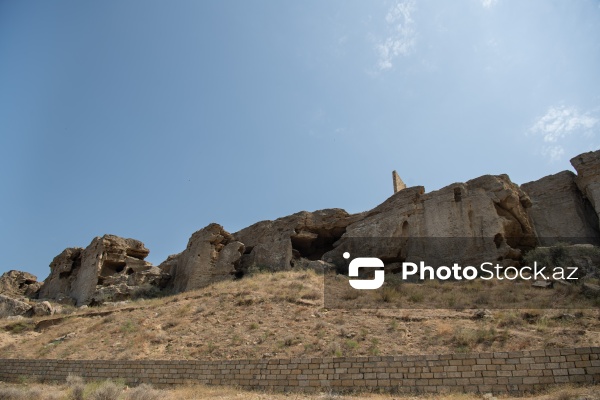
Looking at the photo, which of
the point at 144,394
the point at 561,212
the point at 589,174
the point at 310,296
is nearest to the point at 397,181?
the point at 561,212

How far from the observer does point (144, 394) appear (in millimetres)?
9117

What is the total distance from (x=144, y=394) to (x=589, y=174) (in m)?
18.5

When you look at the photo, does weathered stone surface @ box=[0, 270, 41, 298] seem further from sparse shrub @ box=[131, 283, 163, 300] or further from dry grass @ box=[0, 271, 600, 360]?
dry grass @ box=[0, 271, 600, 360]

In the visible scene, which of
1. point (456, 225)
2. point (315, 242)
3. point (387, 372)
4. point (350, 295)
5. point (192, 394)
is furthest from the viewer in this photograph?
point (315, 242)

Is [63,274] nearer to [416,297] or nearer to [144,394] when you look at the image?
[144,394]

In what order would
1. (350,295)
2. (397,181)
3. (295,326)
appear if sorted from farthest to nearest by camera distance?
(397,181)
(350,295)
(295,326)

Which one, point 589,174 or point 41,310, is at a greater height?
point 589,174

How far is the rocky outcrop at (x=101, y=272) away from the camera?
21766 millimetres

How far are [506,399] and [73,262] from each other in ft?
80.2

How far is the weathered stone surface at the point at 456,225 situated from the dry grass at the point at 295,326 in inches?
99.6

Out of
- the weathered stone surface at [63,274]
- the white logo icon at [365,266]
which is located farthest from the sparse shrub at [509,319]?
the weathered stone surface at [63,274]

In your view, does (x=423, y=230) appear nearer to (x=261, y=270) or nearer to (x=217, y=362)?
(x=261, y=270)

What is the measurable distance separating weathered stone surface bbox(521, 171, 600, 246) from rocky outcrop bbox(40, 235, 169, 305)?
59.3ft

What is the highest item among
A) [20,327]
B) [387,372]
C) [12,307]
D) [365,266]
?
[365,266]
